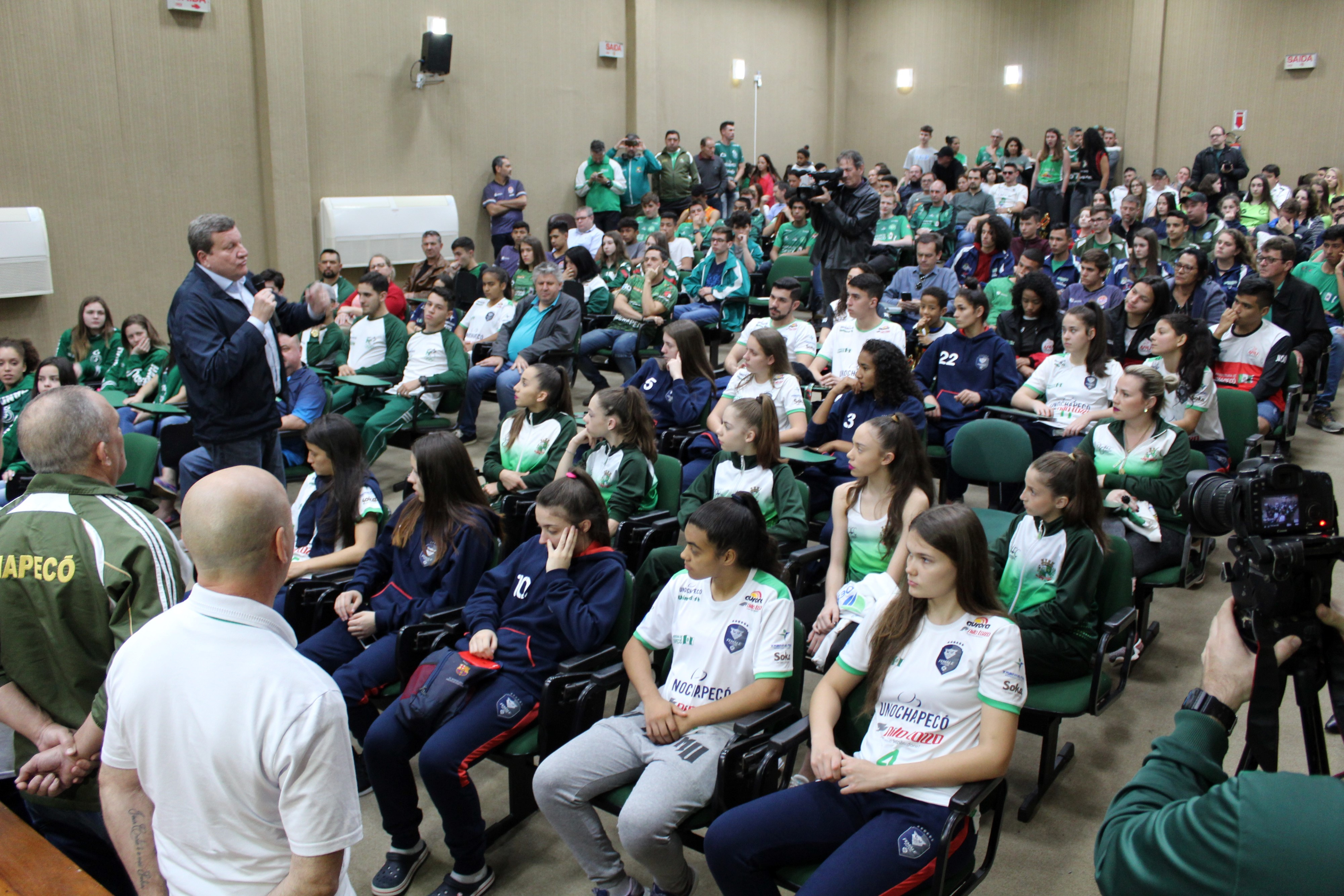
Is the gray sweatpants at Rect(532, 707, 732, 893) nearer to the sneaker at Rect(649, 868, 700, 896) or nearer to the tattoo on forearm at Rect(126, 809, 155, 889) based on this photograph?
the sneaker at Rect(649, 868, 700, 896)

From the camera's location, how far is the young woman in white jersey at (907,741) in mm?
1961

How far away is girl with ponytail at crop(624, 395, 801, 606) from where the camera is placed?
341 cm

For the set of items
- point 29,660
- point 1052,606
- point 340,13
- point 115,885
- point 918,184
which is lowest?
point 115,885

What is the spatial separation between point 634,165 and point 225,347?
7.58 meters

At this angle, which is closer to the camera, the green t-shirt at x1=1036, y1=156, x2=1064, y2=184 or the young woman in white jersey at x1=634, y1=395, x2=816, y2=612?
the young woman in white jersey at x1=634, y1=395, x2=816, y2=612

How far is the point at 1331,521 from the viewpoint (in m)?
1.40

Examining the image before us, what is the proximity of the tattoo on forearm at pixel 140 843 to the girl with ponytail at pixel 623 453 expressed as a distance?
2328 millimetres

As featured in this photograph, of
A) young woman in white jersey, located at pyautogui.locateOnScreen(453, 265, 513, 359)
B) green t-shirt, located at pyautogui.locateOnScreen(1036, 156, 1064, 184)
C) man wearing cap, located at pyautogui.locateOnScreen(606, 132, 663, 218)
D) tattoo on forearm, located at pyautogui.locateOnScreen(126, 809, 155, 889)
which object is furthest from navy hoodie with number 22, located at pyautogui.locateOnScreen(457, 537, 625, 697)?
green t-shirt, located at pyautogui.locateOnScreen(1036, 156, 1064, 184)

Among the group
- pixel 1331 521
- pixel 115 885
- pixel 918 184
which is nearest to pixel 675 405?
pixel 115 885

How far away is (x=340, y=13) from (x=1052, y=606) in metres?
8.32

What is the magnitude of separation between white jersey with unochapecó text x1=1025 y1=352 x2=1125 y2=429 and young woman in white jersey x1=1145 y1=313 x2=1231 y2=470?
202mm

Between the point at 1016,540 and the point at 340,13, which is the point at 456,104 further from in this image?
the point at 1016,540

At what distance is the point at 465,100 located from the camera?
9594 mm

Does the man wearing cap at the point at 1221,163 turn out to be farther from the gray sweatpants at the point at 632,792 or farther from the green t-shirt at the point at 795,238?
the gray sweatpants at the point at 632,792
